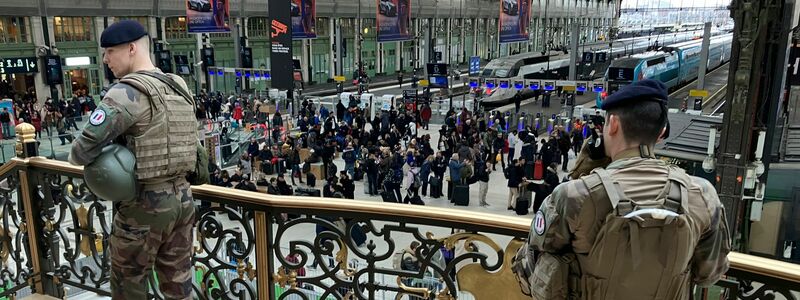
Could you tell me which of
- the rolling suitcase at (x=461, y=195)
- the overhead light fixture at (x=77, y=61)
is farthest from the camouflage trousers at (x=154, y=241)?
the overhead light fixture at (x=77, y=61)

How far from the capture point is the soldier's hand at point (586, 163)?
1.97 metres

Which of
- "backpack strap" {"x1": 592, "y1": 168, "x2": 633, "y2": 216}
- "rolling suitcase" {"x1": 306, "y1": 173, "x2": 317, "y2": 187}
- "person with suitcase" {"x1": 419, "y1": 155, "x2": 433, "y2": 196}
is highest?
"backpack strap" {"x1": 592, "y1": 168, "x2": 633, "y2": 216}

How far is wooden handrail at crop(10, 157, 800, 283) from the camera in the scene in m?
2.29

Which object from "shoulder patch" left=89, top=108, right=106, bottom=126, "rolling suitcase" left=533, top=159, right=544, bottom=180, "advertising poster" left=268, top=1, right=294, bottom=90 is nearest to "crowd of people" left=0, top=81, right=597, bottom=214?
"rolling suitcase" left=533, top=159, right=544, bottom=180

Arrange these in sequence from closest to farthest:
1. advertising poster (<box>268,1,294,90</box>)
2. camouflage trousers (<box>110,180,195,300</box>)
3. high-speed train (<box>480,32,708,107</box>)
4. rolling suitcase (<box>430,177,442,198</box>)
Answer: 1. camouflage trousers (<box>110,180,195,300</box>)
2. rolling suitcase (<box>430,177,442,198</box>)
3. advertising poster (<box>268,1,294,90</box>)
4. high-speed train (<box>480,32,708,107</box>)

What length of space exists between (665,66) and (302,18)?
2114cm

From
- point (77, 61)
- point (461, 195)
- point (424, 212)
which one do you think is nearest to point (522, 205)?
point (461, 195)

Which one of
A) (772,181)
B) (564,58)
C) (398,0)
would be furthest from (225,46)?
(772,181)

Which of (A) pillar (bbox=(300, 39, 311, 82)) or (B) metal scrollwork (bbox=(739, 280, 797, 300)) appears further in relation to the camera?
(A) pillar (bbox=(300, 39, 311, 82))

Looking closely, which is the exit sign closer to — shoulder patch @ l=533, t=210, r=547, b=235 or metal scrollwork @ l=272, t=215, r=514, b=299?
metal scrollwork @ l=272, t=215, r=514, b=299

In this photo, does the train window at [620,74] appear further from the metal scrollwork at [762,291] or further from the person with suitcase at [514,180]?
the metal scrollwork at [762,291]

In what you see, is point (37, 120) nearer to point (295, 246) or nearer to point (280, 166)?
point (280, 166)

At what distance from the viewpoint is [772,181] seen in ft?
37.5

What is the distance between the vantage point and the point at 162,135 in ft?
9.07
